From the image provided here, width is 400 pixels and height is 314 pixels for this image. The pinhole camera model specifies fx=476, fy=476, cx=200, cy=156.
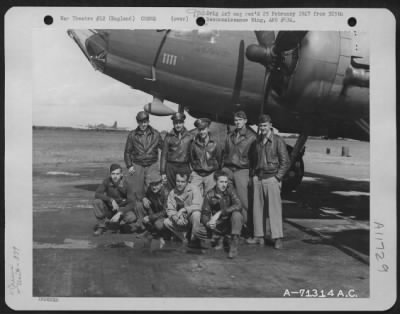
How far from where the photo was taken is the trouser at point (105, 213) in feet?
15.6

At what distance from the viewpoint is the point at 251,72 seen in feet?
17.0

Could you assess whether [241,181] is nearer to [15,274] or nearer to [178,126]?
[178,126]

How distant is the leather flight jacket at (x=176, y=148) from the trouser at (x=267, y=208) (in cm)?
76

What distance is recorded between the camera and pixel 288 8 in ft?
14.5

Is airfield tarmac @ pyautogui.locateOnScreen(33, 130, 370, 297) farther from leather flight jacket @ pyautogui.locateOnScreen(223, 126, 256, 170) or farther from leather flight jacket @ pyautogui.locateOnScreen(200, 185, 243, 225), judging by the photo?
leather flight jacket @ pyautogui.locateOnScreen(223, 126, 256, 170)

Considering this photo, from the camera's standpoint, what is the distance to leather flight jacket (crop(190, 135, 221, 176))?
15.6ft

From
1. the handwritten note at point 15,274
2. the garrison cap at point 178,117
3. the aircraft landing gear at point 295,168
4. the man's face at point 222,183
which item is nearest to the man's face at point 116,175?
the garrison cap at point 178,117

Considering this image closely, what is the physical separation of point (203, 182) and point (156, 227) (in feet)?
2.11

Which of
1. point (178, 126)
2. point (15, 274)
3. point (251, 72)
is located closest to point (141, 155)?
point (178, 126)

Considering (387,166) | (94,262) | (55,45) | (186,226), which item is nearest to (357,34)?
(387,166)

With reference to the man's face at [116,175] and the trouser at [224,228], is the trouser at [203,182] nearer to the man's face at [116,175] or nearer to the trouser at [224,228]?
the trouser at [224,228]

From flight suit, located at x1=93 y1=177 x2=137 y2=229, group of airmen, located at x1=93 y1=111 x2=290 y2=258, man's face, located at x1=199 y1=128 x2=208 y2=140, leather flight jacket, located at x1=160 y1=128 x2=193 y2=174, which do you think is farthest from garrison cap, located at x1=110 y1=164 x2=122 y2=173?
man's face, located at x1=199 y1=128 x2=208 y2=140

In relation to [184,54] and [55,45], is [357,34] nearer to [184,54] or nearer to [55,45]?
[184,54]

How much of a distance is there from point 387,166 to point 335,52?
4.02 feet
